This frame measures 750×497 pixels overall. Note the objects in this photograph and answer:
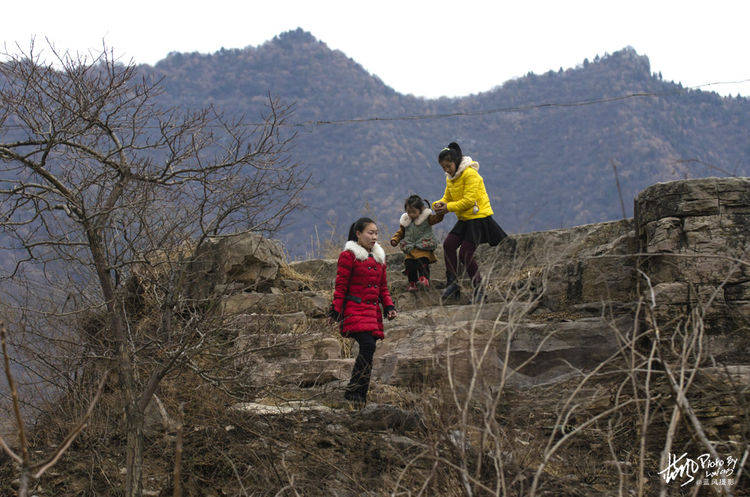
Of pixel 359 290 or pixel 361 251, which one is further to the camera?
pixel 361 251

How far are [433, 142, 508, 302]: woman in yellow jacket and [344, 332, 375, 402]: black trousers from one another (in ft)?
6.59

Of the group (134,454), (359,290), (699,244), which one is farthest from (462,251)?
(134,454)

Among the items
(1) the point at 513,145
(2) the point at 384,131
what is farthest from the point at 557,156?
(2) the point at 384,131

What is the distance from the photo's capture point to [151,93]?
7250 millimetres

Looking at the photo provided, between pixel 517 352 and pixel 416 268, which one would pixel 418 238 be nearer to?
pixel 416 268

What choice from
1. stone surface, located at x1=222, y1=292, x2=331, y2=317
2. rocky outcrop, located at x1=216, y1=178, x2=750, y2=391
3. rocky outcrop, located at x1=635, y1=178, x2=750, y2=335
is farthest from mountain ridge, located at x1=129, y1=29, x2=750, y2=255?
rocky outcrop, located at x1=635, y1=178, x2=750, y2=335

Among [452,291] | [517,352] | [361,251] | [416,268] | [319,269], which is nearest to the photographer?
[361,251]

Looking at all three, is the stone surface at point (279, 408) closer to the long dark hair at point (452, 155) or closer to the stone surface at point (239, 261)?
the stone surface at point (239, 261)

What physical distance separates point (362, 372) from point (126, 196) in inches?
106

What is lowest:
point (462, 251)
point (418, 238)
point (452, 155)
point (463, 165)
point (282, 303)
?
point (282, 303)

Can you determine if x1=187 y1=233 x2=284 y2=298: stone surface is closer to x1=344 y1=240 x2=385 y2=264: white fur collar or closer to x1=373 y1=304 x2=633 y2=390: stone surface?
x1=344 y1=240 x2=385 y2=264: white fur collar

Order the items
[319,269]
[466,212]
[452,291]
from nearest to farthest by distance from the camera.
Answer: [452,291], [466,212], [319,269]

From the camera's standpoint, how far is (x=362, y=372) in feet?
20.5

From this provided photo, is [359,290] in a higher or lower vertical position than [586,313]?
higher
